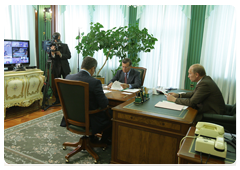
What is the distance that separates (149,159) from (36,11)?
5130 millimetres

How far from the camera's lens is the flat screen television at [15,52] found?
425 centimetres

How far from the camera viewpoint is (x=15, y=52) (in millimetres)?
4430

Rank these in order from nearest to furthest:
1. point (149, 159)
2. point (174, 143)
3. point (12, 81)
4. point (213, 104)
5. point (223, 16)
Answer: point (174, 143) → point (149, 159) → point (213, 104) → point (12, 81) → point (223, 16)

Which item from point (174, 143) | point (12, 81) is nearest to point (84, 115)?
point (174, 143)

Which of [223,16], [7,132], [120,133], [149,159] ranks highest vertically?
[223,16]

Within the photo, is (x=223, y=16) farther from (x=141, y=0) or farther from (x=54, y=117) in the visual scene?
(x=54, y=117)

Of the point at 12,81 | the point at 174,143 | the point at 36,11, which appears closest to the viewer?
the point at 174,143

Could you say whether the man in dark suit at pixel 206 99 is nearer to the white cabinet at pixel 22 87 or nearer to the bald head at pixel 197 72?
the bald head at pixel 197 72

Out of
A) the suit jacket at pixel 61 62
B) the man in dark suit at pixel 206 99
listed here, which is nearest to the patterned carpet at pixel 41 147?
the man in dark suit at pixel 206 99

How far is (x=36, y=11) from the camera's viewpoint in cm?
539

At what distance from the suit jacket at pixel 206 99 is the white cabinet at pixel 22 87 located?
3.31m

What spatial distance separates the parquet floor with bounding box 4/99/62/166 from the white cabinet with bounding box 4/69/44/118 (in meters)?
0.22

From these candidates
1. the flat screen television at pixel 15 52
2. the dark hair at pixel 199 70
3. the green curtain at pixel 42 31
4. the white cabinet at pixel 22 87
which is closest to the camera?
the dark hair at pixel 199 70

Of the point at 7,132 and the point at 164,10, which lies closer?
the point at 7,132
